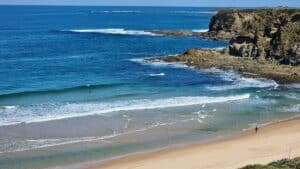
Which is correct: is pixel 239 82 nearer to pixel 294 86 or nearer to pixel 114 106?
pixel 294 86

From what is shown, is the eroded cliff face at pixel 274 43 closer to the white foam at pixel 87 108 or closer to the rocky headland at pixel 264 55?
the rocky headland at pixel 264 55

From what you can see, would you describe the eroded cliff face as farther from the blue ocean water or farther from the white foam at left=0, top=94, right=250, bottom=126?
the white foam at left=0, top=94, right=250, bottom=126

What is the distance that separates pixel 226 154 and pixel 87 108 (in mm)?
11723

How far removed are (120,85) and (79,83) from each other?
331cm

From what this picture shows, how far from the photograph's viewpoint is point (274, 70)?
157 feet

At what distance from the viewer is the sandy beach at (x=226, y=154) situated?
71.6ft

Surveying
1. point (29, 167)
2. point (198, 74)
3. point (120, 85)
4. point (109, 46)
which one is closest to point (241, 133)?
point (29, 167)

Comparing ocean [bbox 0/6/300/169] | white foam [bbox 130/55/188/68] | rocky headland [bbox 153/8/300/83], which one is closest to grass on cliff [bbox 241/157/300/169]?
ocean [bbox 0/6/300/169]

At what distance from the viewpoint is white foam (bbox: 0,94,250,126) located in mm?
30188

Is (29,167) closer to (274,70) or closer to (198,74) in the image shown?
(198,74)

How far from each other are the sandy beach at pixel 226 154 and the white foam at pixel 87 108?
8038mm

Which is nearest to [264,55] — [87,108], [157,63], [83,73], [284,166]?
[157,63]

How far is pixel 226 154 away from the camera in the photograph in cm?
2355

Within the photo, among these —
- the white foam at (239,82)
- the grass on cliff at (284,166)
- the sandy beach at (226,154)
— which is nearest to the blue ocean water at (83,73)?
the white foam at (239,82)
